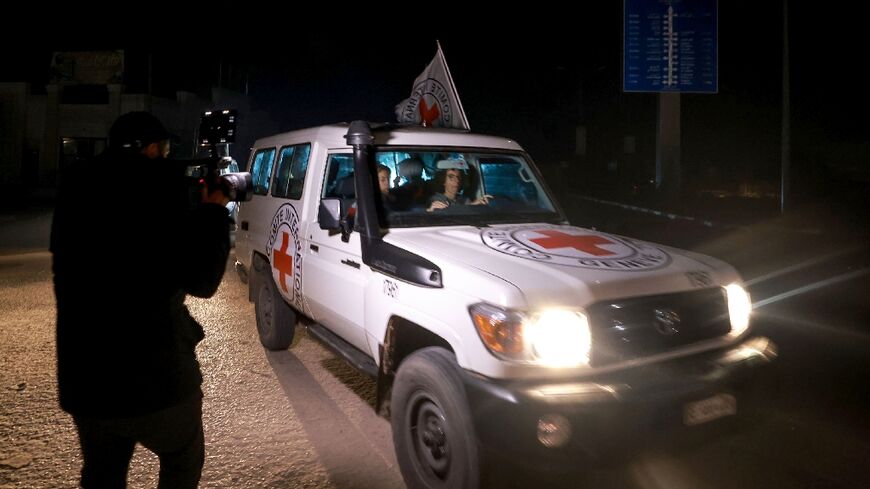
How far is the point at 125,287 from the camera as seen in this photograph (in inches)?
79.5

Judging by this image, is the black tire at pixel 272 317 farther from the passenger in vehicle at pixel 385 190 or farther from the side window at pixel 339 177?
the passenger in vehicle at pixel 385 190

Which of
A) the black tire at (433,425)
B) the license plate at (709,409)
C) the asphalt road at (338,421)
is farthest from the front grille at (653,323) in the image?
the black tire at (433,425)

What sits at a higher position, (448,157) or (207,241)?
(448,157)

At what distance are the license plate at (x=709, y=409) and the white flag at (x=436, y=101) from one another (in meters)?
3.04

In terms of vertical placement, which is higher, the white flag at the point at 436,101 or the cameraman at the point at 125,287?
the white flag at the point at 436,101

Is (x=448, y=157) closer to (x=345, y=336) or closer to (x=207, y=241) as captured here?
(x=345, y=336)

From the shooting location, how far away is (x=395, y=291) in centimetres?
347

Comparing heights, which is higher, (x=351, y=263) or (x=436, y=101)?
(x=436, y=101)

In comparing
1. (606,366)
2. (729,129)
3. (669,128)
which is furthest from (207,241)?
(729,129)

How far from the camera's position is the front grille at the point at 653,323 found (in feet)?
9.39

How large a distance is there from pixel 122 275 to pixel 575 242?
243cm

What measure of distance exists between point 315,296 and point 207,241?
2.54 metres

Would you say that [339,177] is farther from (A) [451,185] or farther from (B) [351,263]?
(B) [351,263]

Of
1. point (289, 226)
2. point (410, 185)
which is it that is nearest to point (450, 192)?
point (410, 185)
